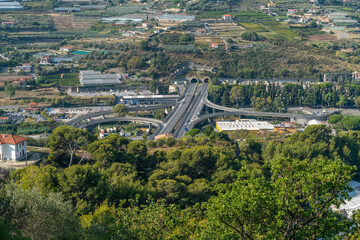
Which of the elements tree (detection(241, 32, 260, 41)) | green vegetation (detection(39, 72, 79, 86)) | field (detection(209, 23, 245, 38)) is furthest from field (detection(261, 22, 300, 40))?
green vegetation (detection(39, 72, 79, 86))

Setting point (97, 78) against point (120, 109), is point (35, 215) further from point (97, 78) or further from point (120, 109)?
point (97, 78)

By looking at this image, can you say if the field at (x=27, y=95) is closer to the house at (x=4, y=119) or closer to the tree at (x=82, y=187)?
the house at (x=4, y=119)

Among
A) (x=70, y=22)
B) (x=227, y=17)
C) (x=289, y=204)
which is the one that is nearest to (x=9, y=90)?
(x=70, y=22)

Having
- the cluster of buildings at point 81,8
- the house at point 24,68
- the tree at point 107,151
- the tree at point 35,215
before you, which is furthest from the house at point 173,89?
the tree at point 35,215

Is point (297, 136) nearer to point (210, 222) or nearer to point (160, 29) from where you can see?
point (210, 222)

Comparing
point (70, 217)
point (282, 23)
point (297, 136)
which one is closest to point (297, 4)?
point (282, 23)

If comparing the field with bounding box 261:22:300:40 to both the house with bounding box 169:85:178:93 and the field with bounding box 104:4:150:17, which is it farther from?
the field with bounding box 104:4:150:17

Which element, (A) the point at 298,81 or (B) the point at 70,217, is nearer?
(B) the point at 70,217
